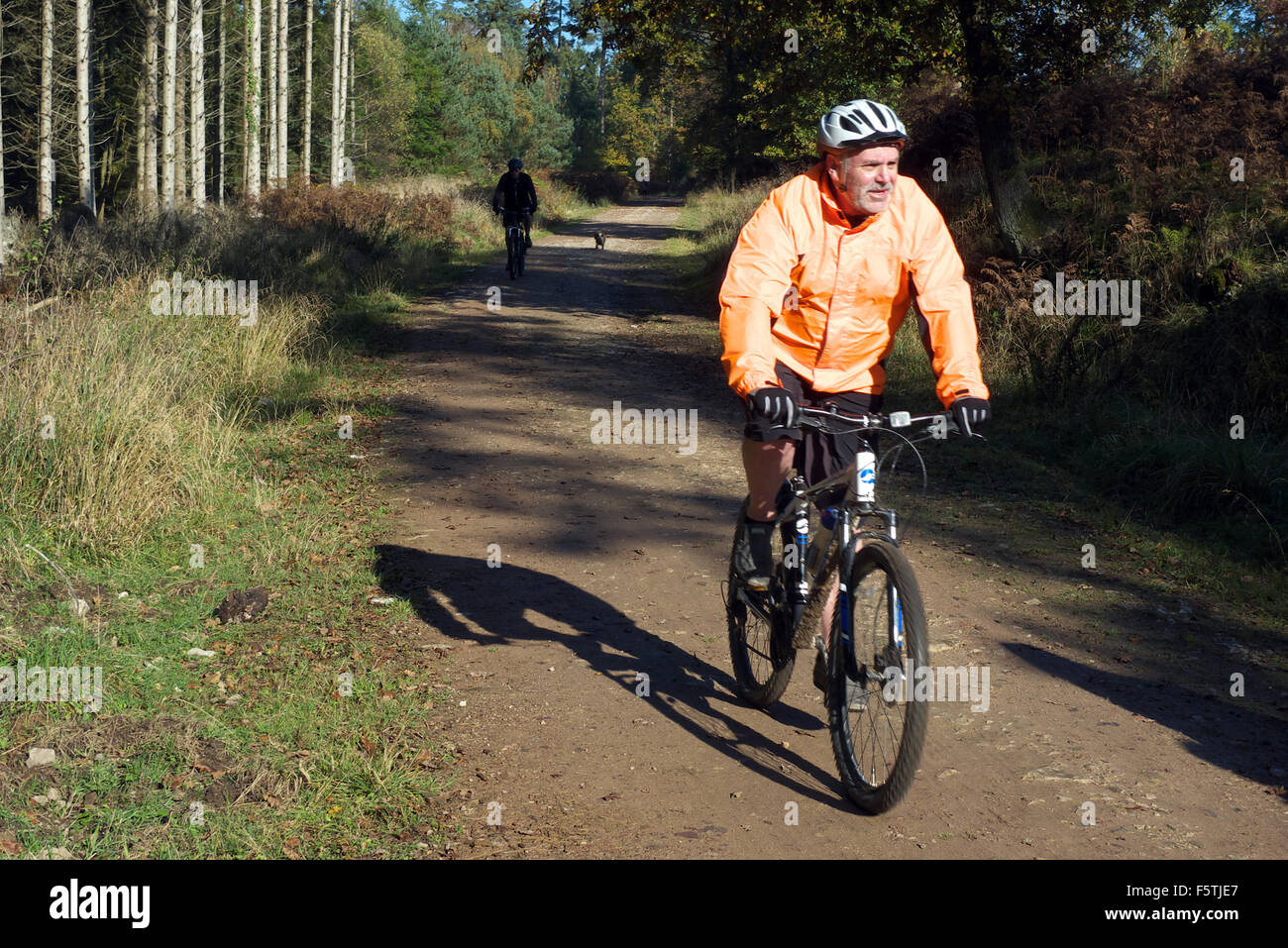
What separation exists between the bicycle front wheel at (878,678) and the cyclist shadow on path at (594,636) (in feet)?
0.68

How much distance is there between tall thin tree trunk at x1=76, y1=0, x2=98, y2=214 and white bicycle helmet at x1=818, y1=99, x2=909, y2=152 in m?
23.0

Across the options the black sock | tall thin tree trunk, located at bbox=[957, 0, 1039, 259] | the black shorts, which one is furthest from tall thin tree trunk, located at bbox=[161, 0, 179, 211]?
the black shorts

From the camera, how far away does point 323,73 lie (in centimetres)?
4972

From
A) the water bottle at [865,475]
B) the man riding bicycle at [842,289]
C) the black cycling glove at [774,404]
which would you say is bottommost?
the water bottle at [865,475]

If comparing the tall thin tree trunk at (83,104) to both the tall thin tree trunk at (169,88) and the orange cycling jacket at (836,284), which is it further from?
the orange cycling jacket at (836,284)

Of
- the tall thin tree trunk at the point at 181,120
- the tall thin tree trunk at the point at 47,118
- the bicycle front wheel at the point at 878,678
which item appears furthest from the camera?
the tall thin tree trunk at the point at 181,120

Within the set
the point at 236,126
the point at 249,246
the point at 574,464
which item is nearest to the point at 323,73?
the point at 236,126

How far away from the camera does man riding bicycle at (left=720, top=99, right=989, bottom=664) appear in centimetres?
376

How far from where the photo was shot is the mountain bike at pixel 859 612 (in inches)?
141

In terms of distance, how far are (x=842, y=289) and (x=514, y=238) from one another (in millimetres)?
17682

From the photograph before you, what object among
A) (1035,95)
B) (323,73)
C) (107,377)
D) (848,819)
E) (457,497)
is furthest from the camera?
(323,73)

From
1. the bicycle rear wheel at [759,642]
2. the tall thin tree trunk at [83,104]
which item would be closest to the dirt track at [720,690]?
the bicycle rear wheel at [759,642]

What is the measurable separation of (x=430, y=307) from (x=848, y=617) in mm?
14459
